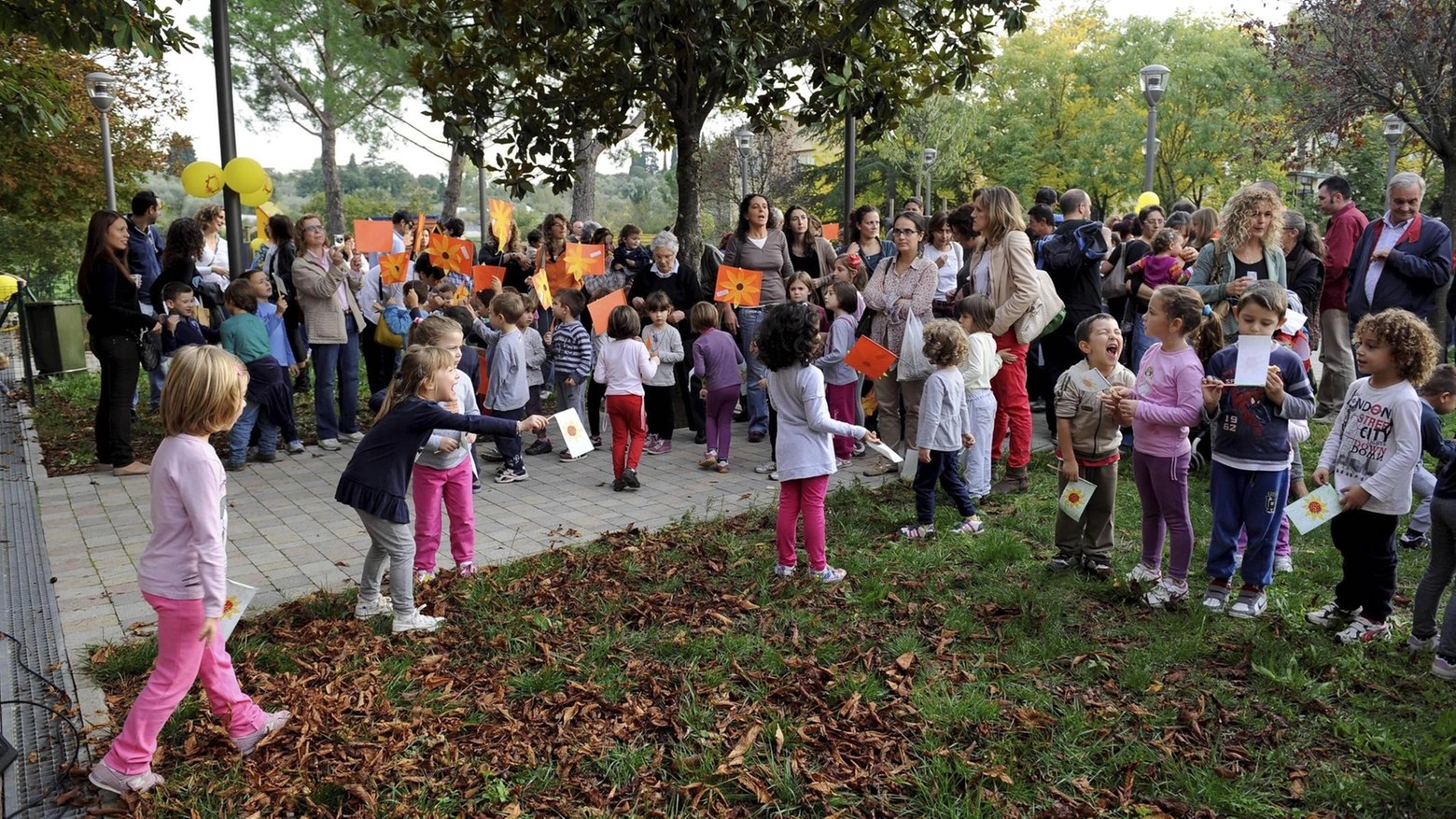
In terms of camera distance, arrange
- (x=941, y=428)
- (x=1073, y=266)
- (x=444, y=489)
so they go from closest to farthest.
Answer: (x=444, y=489)
(x=941, y=428)
(x=1073, y=266)

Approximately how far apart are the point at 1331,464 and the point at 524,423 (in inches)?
155

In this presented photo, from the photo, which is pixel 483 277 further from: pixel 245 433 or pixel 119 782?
pixel 119 782

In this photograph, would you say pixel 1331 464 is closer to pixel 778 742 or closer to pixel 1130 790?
pixel 1130 790

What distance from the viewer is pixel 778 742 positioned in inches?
149

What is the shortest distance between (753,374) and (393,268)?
3.81 meters

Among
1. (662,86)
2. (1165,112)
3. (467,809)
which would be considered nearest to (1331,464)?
(467,809)

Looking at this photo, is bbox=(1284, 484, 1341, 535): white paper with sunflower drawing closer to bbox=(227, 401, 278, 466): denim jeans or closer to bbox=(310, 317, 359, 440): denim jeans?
bbox=(227, 401, 278, 466): denim jeans

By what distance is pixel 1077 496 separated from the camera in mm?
5129

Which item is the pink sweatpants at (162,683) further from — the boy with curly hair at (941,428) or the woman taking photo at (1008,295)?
the woman taking photo at (1008,295)

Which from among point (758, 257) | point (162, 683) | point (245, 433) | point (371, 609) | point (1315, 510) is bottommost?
point (371, 609)

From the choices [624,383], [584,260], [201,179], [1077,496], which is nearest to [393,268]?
[584,260]

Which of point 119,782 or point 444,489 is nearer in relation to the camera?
point 119,782

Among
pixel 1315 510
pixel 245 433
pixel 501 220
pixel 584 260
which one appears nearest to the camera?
pixel 1315 510

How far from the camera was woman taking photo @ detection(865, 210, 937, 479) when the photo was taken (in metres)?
7.93
